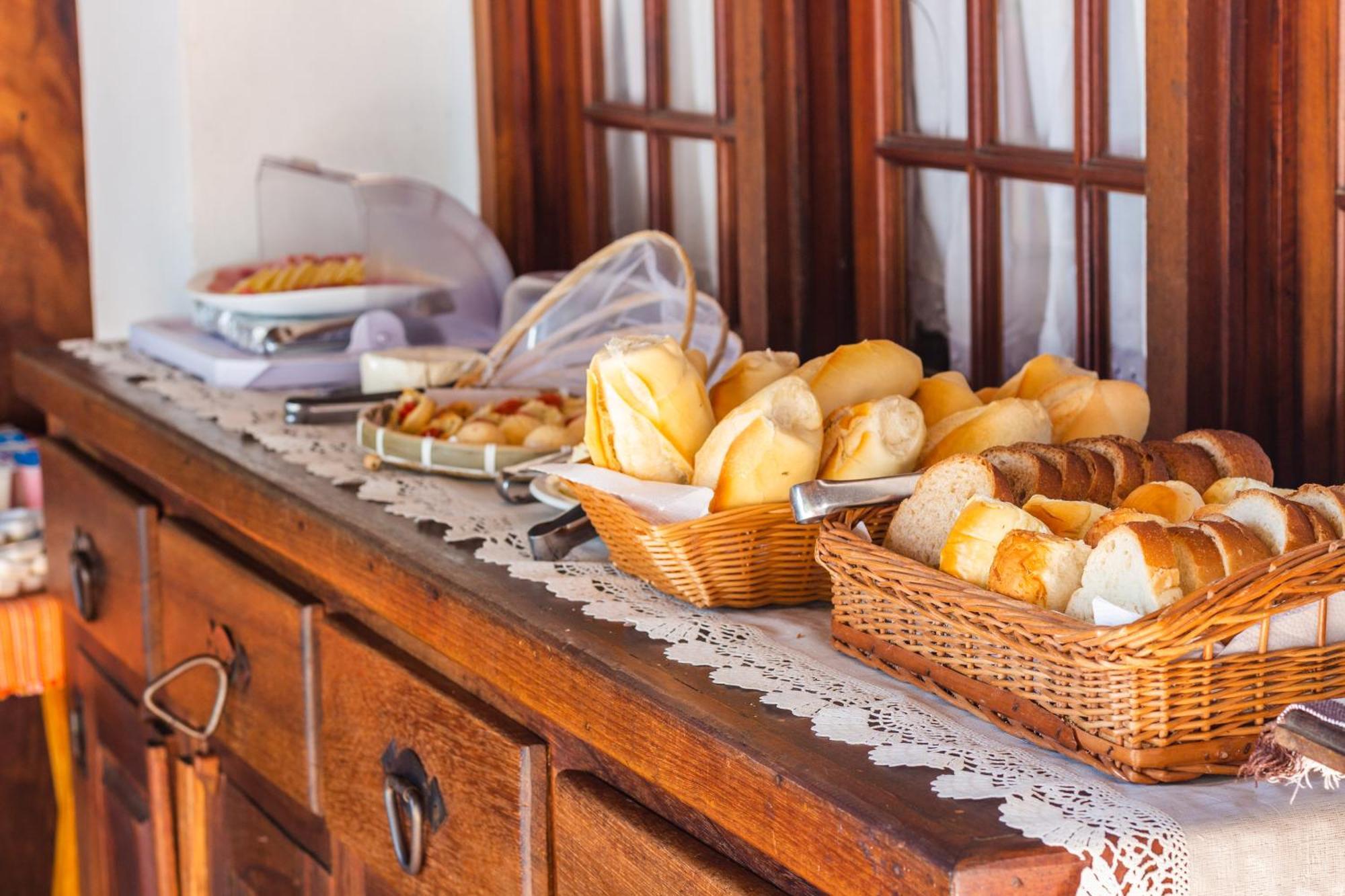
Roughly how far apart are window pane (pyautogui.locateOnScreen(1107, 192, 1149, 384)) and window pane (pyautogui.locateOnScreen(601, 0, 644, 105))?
832mm

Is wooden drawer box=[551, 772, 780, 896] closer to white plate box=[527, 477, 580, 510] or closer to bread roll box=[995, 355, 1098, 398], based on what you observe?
white plate box=[527, 477, 580, 510]

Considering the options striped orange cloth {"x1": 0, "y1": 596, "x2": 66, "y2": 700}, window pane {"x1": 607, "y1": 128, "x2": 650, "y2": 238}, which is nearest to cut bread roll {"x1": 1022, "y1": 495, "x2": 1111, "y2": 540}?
window pane {"x1": 607, "y1": 128, "x2": 650, "y2": 238}

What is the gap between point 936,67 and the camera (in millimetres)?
1565

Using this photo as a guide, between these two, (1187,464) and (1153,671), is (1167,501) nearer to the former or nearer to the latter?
(1187,464)

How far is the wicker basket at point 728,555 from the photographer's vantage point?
100cm

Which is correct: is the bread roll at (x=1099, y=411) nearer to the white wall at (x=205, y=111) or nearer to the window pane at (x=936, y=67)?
the window pane at (x=936, y=67)

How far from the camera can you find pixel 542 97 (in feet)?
7.40

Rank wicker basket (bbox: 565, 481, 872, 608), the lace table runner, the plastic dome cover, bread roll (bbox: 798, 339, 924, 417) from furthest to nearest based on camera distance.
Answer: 1. the plastic dome cover
2. bread roll (bbox: 798, 339, 924, 417)
3. wicker basket (bbox: 565, 481, 872, 608)
4. the lace table runner

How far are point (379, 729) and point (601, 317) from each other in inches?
23.0

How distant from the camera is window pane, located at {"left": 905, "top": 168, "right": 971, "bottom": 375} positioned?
157 cm

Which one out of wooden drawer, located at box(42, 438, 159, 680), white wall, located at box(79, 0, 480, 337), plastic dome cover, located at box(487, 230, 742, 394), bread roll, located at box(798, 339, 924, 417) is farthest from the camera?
white wall, located at box(79, 0, 480, 337)

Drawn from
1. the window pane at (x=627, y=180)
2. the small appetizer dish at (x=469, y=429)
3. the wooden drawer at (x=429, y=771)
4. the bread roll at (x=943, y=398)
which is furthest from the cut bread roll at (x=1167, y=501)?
the window pane at (x=627, y=180)

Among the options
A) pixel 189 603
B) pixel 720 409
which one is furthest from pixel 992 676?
pixel 189 603

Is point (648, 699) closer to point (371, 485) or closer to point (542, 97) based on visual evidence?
point (371, 485)
